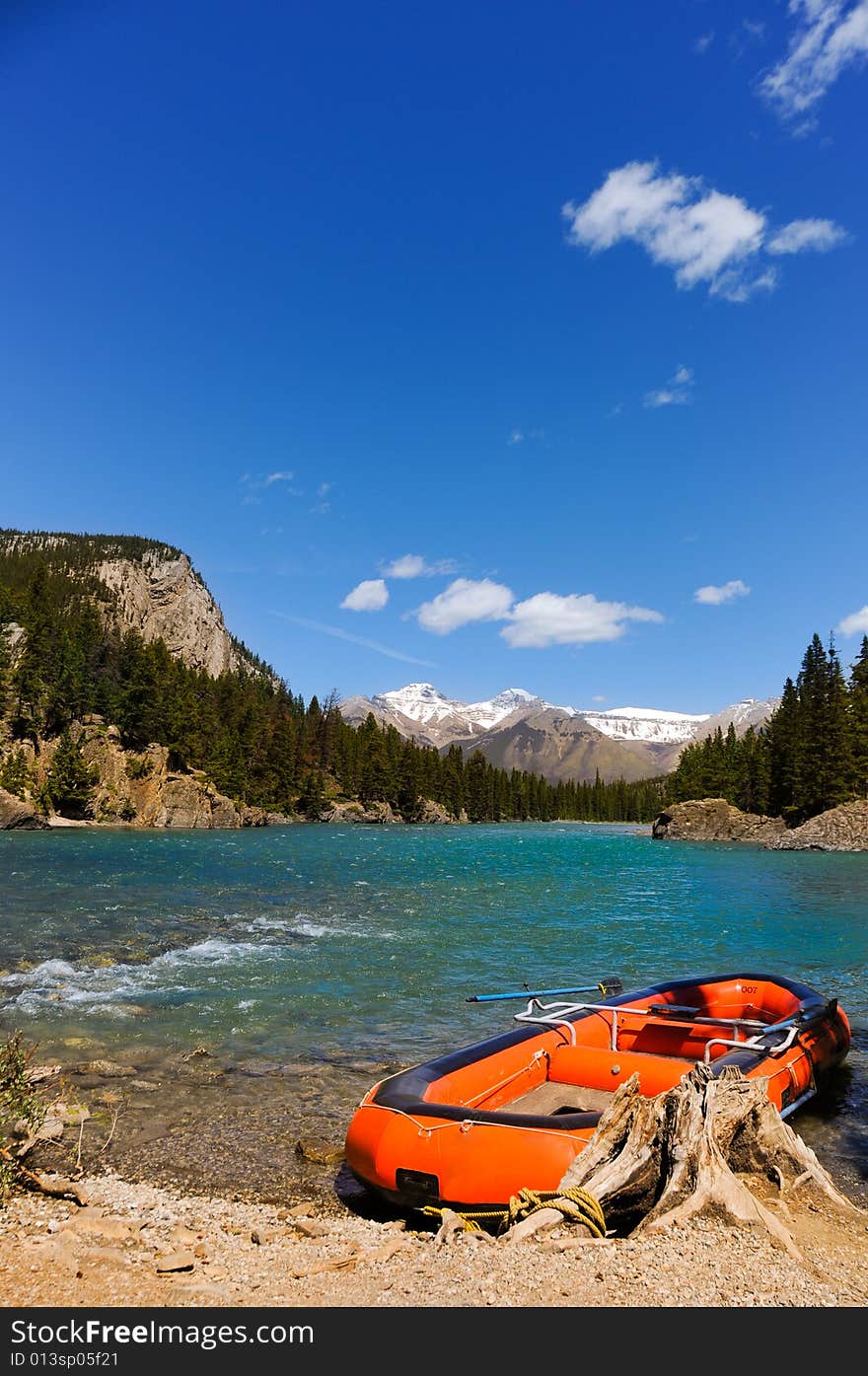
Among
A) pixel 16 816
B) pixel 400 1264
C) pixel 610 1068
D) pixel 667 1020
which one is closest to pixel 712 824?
pixel 16 816

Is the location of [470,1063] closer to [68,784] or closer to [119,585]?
[68,784]

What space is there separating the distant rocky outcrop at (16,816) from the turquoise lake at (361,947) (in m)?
23.3

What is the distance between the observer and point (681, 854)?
2403 inches

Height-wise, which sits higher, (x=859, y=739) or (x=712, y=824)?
(x=859, y=739)

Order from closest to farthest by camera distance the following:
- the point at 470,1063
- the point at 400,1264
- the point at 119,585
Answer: the point at 400,1264 → the point at 470,1063 → the point at 119,585

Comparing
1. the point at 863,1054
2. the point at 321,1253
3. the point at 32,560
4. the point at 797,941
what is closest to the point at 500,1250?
the point at 321,1253

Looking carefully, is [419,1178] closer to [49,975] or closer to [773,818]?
[49,975]

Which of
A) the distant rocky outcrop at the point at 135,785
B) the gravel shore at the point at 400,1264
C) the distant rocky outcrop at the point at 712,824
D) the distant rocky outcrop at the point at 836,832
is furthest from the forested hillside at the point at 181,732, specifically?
the gravel shore at the point at 400,1264

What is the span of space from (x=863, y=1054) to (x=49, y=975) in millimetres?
15174

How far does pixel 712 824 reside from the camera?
84562 millimetres

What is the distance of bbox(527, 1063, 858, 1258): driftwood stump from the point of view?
564cm

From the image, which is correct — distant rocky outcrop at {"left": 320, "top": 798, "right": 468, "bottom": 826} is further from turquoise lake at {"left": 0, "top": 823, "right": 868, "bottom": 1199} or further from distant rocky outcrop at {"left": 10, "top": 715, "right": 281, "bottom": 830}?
turquoise lake at {"left": 0, "top": 823, "right": 868, "bottom": 1199}

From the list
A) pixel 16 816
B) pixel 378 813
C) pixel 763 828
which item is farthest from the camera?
pixel 378 813

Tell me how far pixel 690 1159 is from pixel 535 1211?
131 cm
